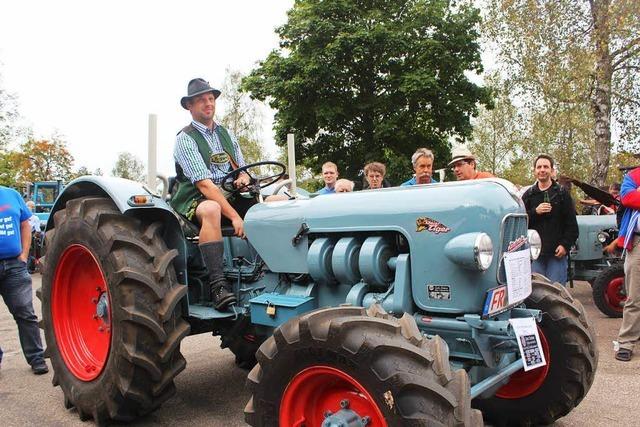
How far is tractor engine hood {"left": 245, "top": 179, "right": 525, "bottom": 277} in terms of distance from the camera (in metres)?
2.73

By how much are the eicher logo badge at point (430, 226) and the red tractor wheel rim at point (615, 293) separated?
5.39 m

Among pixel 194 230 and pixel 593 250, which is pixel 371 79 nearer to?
pixel 593 250

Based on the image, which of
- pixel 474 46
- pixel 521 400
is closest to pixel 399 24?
pixel 474 46

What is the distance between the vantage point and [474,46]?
2097 cm

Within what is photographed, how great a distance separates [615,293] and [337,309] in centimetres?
600

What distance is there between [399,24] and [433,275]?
65.6ft

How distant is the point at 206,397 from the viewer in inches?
162

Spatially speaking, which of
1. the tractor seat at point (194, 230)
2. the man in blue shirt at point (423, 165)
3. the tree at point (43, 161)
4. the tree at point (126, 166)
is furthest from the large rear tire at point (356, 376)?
the tree at point (126, 166)

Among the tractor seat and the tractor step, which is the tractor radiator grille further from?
the tractor seat

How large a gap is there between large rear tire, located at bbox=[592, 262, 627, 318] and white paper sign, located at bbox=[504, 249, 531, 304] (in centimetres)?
472

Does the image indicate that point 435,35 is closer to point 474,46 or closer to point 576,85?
point 474,46

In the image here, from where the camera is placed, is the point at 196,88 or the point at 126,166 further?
the point at 126,166

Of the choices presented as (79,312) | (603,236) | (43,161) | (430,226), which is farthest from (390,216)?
(43,161)

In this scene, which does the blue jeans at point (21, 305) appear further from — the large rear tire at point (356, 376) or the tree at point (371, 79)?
the tree at point (371, 79)
